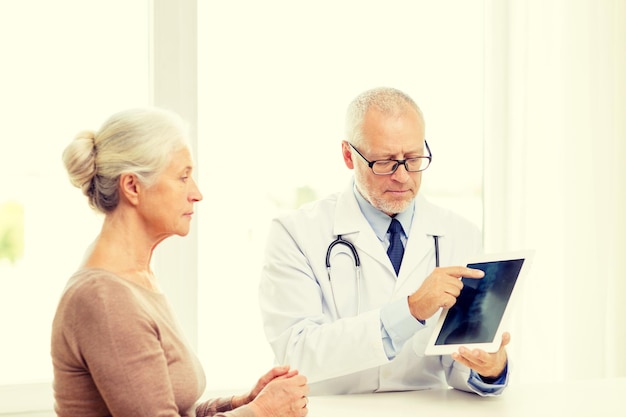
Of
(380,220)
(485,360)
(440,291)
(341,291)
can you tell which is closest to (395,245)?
(380,220)

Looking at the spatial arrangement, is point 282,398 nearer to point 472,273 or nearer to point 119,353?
point 119,353

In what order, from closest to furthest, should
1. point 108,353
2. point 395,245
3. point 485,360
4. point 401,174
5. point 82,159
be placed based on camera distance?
point 108,353 < point 82,159 < point 485,360 < point 401,174 < point 395,245

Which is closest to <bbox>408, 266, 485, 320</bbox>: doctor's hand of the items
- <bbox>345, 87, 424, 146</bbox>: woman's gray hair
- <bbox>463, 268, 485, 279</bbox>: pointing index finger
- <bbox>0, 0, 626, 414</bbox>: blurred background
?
<bbox>463, 268, 485, 279</bbox>: pointing index finger

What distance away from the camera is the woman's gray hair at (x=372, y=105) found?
229 centimetres

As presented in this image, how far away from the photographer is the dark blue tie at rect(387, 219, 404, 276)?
2.34 metres

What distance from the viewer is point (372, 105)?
7.55 ft

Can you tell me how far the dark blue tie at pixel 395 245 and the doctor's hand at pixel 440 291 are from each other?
0.33m

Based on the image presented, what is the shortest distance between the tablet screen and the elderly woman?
1.44ft

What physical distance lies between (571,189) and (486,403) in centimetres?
137

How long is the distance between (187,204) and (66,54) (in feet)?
4.32

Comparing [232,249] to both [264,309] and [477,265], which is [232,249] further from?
[477,265]

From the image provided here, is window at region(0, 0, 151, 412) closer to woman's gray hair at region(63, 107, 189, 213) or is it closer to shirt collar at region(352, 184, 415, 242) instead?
shirt collar at region(352, 184, 415, 242)

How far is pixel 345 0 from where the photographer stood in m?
3.15

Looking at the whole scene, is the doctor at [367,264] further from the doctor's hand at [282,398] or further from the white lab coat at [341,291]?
the doctor's hand at [282,398]
